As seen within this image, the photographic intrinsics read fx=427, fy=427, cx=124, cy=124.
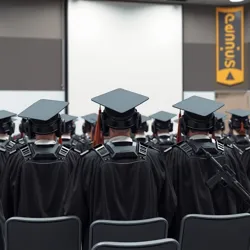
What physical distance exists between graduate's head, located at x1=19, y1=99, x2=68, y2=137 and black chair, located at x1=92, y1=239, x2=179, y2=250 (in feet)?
6.11

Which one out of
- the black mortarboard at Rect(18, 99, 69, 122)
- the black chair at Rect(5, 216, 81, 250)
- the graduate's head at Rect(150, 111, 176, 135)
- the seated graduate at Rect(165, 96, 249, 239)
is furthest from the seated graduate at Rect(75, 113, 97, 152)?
the black chair at Rect(5, 216, 81, 250)

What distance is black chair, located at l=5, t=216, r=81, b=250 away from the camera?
2.44 metres

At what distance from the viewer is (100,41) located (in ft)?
39.5

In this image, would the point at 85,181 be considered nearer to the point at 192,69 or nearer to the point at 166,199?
the point at 166,199

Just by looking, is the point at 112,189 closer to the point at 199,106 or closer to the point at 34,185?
the point at 34,185

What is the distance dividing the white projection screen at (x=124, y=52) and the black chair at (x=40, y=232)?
928cm

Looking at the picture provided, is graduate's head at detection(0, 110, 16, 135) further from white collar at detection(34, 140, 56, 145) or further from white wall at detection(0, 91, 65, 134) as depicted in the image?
white wall at detection(0, 91, 65, 134)

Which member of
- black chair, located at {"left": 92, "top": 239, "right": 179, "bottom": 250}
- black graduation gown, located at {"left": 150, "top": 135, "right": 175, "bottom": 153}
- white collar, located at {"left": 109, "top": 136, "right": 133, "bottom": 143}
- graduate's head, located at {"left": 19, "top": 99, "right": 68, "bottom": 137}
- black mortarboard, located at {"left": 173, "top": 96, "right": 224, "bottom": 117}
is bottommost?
black graduation gown, located at {"left": 150, "top": 135, "right": 175, "bottom": 153}

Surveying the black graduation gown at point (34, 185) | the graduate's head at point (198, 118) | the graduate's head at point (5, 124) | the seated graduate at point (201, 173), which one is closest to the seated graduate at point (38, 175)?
the black graduation gown at point (34, 185)

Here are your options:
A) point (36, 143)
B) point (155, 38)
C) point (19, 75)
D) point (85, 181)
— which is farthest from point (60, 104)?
point (155, 38)

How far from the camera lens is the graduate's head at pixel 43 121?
11.8 feet

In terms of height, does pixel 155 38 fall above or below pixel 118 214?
above

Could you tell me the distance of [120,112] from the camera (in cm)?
303

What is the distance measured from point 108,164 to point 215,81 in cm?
1056
